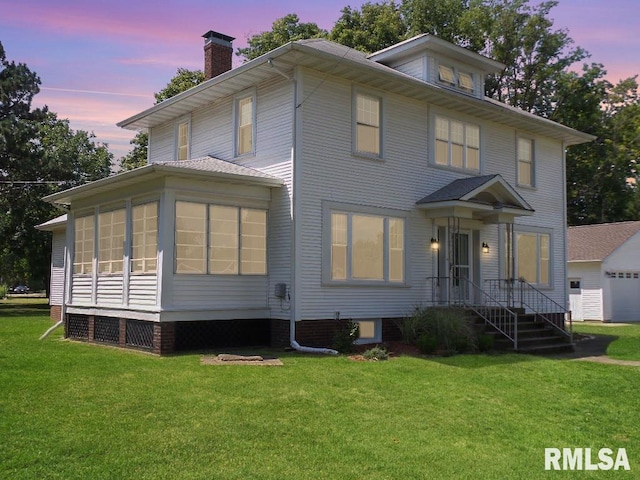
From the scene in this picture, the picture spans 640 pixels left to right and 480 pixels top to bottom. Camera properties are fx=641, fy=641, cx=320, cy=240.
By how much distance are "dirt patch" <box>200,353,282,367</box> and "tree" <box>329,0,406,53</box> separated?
2281cm

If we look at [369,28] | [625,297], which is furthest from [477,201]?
[369,28]

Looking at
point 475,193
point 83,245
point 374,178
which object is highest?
point 374,178

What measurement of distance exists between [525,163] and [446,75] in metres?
4.03

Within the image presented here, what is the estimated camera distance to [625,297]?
28312 mm

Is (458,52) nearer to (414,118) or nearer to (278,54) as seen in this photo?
(414,118)

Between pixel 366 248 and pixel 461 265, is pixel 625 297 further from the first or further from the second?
pixel 366 248

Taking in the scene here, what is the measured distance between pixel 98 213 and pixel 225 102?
4249 mm

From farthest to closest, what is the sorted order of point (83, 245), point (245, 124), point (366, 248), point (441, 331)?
point (83, 245) → point (245, 124) → point (366, 248) → point (441, 331)

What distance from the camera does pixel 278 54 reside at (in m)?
13.3

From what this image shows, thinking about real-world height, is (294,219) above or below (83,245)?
above

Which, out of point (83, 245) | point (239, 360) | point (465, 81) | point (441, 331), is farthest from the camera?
point (465, 81)

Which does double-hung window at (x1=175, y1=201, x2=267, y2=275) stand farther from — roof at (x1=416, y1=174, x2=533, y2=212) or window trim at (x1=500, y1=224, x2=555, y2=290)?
window trim at (x1=500, y1=224, x2=555, y2=290)

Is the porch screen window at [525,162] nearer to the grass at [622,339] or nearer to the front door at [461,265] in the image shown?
the front door at [461,265]

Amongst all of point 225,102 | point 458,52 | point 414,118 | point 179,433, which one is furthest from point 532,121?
point 179,433
